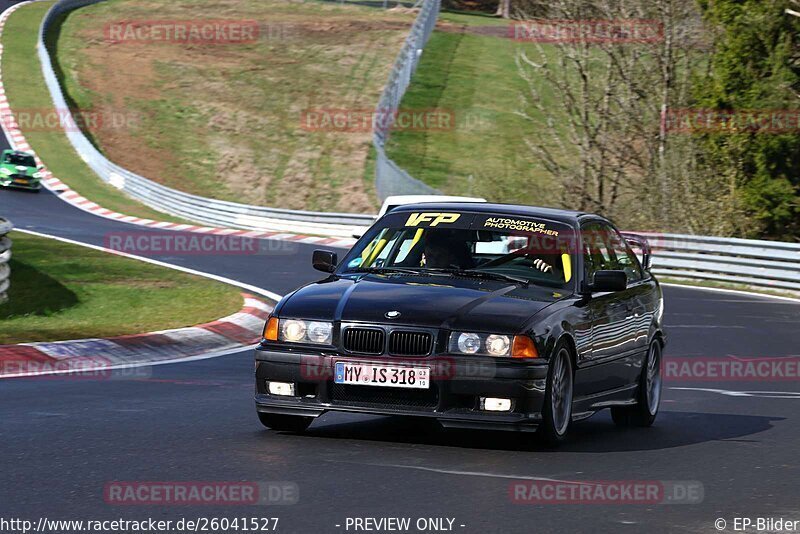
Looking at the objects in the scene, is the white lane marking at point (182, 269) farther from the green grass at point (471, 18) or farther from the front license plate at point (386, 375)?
the green grass at point (471, 18)

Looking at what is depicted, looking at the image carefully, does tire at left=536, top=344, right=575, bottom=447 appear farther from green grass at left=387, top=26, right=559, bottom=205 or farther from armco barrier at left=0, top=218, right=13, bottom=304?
green grass at left=387, top=26, right=559, bottom=205

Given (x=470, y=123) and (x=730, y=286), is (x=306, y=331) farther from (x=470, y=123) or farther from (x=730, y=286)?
(x=470, y=123)

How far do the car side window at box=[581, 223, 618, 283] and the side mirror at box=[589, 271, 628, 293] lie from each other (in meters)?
0.31

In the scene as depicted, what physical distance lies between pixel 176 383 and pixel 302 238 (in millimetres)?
24114

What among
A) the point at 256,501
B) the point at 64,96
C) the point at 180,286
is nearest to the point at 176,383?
the point at 256,501

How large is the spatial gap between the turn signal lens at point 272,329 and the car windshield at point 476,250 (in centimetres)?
98

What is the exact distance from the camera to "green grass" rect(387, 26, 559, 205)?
48.7 m

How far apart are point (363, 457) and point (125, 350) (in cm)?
634

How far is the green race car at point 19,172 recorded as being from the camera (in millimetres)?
42375

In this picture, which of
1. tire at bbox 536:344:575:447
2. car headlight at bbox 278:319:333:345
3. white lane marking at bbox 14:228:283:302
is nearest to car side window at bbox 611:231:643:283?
tire at bbox 536:344:575:447

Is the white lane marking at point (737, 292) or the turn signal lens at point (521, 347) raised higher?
the turn signal lens at point (521, 347)

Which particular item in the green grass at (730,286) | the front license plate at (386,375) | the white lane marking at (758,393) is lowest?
the green grass at (730,286)

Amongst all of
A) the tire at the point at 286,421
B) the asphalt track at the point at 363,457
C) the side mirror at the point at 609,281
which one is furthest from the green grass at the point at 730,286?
the tire at the point at 286,421

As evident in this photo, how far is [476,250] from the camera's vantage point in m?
9.61
